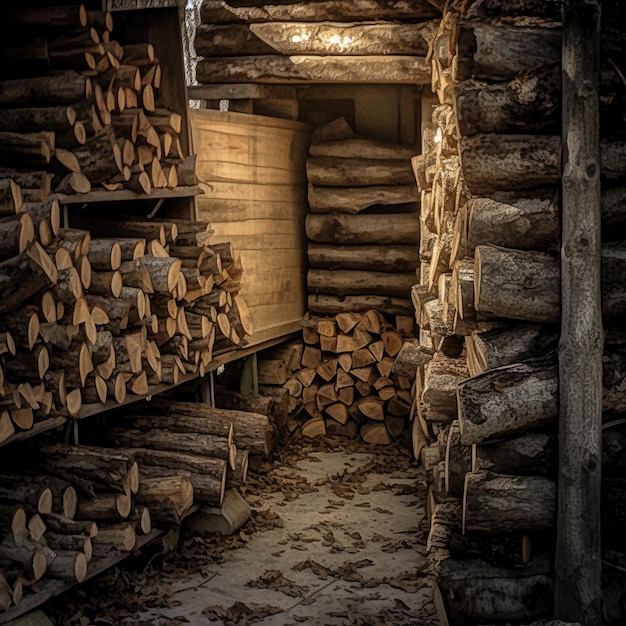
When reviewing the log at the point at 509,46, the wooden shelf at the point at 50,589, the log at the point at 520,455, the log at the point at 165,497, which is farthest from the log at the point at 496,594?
the log at the point at 509,46

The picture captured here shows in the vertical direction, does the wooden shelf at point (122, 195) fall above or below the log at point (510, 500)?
above

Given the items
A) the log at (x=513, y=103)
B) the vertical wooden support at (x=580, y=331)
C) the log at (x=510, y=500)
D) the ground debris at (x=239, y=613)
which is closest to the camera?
the vertical wooden support at (x=580, y=331)

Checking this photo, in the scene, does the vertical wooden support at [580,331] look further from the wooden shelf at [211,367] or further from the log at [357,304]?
the log at [357,304]

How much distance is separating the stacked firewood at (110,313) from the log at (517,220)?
2202 mm

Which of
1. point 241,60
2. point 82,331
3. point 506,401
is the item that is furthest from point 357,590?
point 241,60

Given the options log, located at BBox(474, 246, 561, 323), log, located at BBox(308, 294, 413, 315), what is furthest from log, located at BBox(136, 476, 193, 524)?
log, located at BBox(308, 294, 413, 315)

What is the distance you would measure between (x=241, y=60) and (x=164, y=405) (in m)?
3.13

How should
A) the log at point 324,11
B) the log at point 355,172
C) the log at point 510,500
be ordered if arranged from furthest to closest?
the log at point 355,172 < the log at point 324,11 < the log at point 510,500

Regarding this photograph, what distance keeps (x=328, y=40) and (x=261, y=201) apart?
1.49 m

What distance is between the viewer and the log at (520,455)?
4.82m

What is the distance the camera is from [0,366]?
15.6 feet

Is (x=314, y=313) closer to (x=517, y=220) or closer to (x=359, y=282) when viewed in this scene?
(x=359, y=282)

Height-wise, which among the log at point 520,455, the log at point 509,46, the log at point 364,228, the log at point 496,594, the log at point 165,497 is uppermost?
the log at point 509,46

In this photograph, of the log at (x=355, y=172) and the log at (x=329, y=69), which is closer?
the log at (x=329, y=69)
